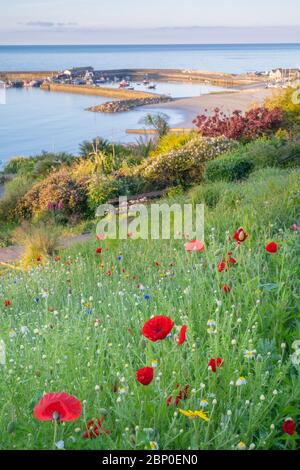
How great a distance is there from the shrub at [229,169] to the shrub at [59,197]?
2.75 metres

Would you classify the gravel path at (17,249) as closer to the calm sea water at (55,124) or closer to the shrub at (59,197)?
the shrub at (59,197)

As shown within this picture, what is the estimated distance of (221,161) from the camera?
41.7ft

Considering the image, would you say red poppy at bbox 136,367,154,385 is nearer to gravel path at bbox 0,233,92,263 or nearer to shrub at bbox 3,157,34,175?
gravel path at bbox 0,233,92,263

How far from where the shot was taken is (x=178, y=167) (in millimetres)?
13672

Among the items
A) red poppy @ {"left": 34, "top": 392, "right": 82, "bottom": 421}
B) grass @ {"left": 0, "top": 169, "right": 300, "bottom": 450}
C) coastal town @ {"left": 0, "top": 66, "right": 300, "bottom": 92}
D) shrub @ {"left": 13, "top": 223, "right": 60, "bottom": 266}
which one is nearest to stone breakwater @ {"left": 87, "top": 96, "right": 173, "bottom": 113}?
coastal town @ {"left": 0, "top": 66, "right": 300, "bottom": 92}

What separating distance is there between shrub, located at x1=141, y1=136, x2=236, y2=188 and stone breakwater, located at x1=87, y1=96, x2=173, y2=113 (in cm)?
3484

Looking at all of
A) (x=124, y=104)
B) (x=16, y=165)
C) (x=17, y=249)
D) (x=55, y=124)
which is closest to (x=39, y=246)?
(x=17, y=249)

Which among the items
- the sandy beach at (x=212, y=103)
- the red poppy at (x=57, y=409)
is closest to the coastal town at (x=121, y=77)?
the sandy beach at (x=212, y=103)

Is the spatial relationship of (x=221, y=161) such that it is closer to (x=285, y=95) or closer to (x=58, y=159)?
(x=285, y=95)

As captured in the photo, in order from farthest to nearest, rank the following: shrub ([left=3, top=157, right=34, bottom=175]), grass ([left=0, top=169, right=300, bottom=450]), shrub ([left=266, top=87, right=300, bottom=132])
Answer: shrub ([left=3, top=157, right=34, bottom=175]) < shrub ([left=266, top=87, right=300, bottom=132]) < grass ([left=0, top=169, right=300, bottom=450])

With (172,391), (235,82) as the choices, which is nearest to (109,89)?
(235,82)

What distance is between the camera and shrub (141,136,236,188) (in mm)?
13594

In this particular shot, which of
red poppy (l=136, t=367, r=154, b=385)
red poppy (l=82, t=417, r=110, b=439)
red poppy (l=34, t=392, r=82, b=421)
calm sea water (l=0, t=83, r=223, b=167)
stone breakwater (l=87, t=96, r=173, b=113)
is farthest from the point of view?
stone breakwater (l=87, t=96, r=173, b=113)

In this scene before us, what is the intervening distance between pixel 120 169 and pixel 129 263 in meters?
8.50
